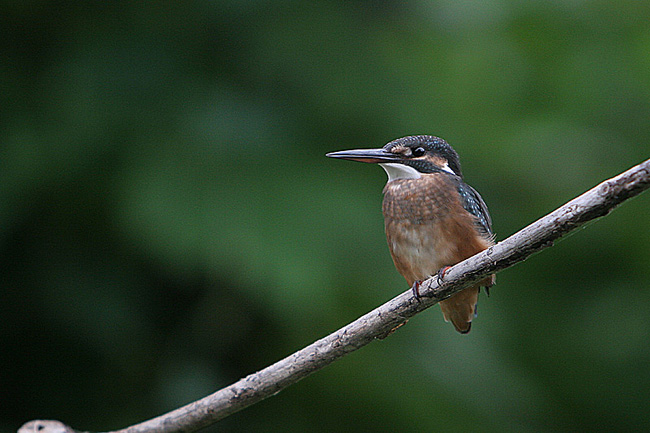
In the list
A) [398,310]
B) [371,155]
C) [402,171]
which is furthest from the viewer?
[402,171]

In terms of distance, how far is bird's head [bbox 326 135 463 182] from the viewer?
1700mm

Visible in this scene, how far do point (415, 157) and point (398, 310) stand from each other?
540mm

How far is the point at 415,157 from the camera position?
5.74 feet

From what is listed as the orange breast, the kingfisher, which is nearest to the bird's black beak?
the kingfisher

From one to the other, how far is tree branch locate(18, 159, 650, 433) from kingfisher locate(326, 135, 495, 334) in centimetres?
35

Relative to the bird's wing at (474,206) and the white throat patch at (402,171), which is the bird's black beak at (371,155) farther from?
the bird's wing at (474,206)

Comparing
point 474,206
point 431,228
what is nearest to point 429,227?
point 431,228

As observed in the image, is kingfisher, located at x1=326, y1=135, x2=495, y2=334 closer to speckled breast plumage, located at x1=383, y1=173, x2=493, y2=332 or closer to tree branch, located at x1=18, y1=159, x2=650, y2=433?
speckled breast plumage, located at x1=383, y1=173, x2=493, y2=332

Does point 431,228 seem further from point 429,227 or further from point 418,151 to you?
point 418,151

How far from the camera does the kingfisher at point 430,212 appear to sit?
5.58ft

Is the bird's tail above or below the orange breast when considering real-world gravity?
below

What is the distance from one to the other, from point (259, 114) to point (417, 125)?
589 mm

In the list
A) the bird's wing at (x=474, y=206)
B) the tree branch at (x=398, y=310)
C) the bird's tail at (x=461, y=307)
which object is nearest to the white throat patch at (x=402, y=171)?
the bird's wing at (x=474, y=206)

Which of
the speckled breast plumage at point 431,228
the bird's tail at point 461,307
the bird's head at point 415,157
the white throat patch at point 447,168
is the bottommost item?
the bird's tail at point 461,307
